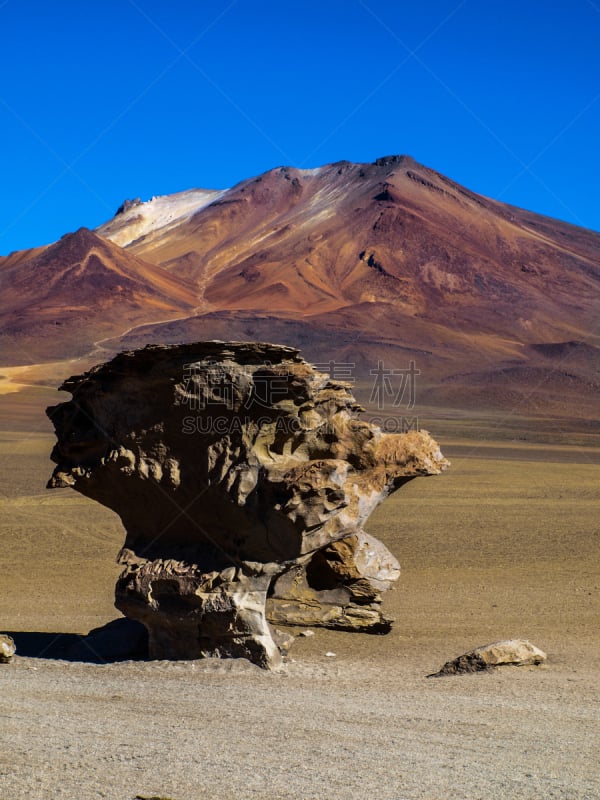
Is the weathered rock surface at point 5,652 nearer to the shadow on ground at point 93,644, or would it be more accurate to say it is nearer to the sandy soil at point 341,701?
the sandy soil at point 341,701

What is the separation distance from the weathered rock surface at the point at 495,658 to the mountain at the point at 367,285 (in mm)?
53651

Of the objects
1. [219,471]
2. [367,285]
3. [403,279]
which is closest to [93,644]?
[219,471]

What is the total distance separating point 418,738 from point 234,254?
410 ft

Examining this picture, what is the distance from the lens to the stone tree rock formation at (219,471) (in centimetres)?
927

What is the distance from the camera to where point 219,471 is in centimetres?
959

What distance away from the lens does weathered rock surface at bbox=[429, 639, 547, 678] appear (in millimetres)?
9086

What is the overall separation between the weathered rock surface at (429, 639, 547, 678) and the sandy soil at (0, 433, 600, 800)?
7.0 inches

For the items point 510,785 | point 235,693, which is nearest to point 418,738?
point 510,785

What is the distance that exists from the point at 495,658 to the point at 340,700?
1983mm

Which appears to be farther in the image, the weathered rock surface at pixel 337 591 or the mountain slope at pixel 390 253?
the mountain slope at pixel 390 253
